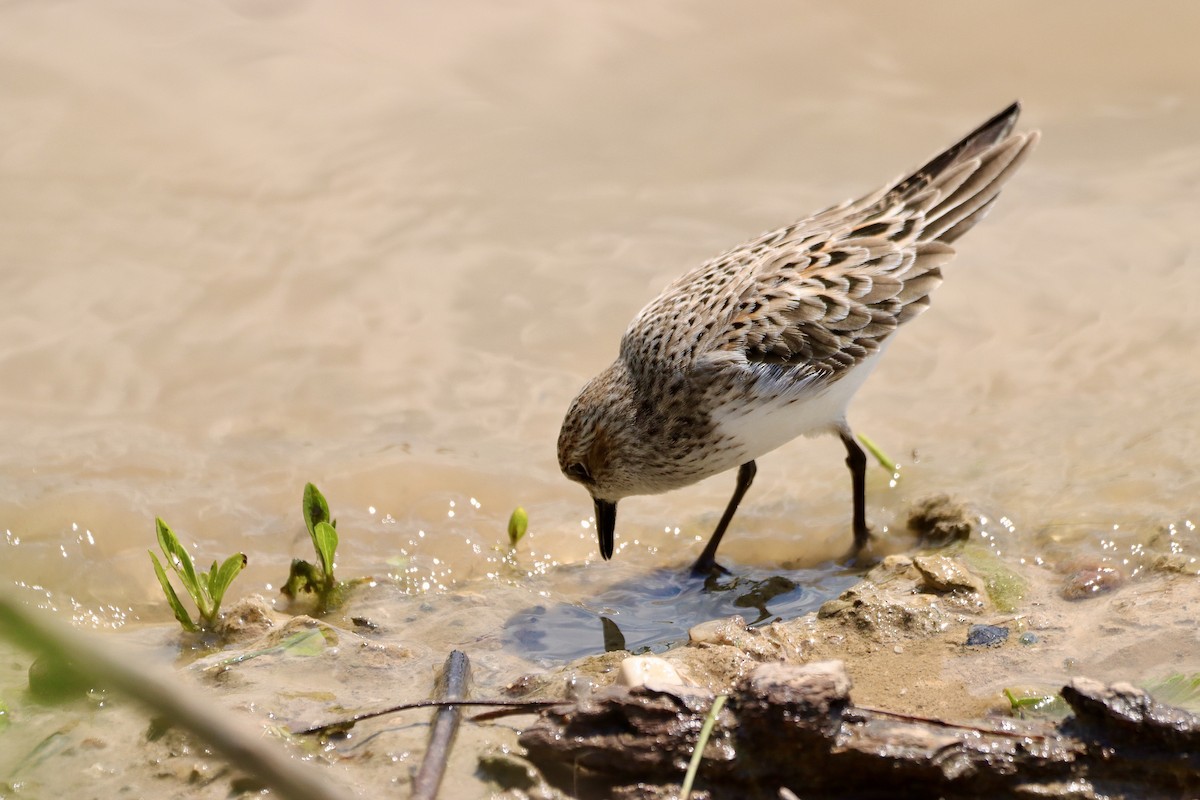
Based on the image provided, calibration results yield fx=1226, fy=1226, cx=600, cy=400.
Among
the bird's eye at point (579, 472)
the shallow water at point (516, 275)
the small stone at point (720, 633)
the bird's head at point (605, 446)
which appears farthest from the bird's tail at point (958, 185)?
the small stone at point (720, 633)

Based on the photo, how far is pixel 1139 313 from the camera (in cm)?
815

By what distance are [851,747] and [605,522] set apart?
10.4ft

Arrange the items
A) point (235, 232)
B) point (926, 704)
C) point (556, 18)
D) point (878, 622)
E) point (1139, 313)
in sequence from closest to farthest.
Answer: point (926, 704) < point (878, 622) < point (1139, 313) < point (235, 232) < point (556, 18)

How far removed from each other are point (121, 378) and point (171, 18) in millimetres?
4380

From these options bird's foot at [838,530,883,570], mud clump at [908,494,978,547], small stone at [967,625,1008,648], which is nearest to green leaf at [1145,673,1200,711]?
small stone at [967,625,1008,648]

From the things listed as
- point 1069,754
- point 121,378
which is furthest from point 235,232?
point 1069,754

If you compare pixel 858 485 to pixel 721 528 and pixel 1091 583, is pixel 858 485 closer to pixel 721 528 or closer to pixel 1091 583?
pixel 721 528

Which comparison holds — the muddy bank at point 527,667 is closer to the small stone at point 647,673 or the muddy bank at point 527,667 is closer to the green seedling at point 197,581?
the small stone at point 647,673

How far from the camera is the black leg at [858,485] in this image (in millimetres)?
6480

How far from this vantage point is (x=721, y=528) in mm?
6496

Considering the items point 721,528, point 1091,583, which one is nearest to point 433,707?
point 721,528

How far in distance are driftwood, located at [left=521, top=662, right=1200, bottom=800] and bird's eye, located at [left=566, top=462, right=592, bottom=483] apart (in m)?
2.88

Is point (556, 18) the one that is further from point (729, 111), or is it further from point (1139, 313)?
point (1139, 313)

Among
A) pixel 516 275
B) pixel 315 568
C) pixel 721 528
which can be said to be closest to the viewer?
pixel 315 568
